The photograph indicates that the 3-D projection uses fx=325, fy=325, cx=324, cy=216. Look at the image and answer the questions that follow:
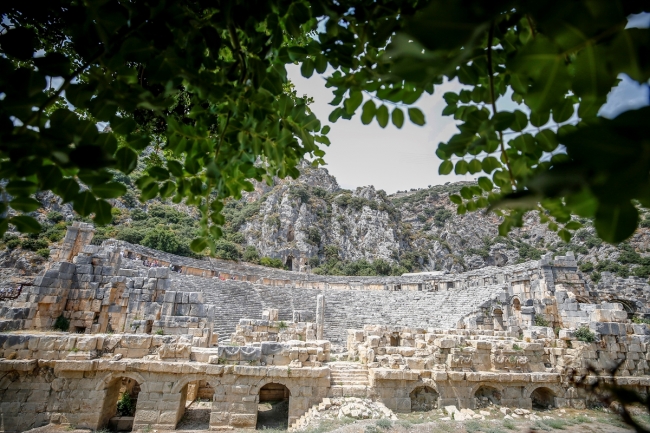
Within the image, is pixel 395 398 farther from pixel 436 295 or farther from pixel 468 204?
pixel 436 295

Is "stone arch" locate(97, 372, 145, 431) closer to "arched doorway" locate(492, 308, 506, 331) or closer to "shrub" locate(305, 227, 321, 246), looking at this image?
"arched doorway" locate(492, 308, 506, 331)

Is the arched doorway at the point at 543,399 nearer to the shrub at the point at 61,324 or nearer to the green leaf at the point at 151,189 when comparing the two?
the green leaf at the point at 151,189

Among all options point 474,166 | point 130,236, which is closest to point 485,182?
point 474,166

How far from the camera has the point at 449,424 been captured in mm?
7961

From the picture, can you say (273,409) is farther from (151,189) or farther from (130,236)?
(130,236)

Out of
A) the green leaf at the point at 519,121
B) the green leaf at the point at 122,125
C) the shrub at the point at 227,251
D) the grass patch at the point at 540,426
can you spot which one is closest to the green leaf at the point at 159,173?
the green leaf at the point at 122,125

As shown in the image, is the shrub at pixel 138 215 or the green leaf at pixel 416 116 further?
the shrub at pixel 138 215

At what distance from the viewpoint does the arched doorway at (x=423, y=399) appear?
10.0 metres

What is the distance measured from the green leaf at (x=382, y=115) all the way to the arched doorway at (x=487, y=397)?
38.5 ft

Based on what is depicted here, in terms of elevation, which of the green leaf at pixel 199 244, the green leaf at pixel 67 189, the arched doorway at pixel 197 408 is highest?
the green leaf at pixel 67 189

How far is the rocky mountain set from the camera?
4194 cm

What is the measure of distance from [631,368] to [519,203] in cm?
1651

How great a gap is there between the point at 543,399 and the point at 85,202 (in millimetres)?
15028

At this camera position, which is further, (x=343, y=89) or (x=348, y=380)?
(x=348, y=380)
